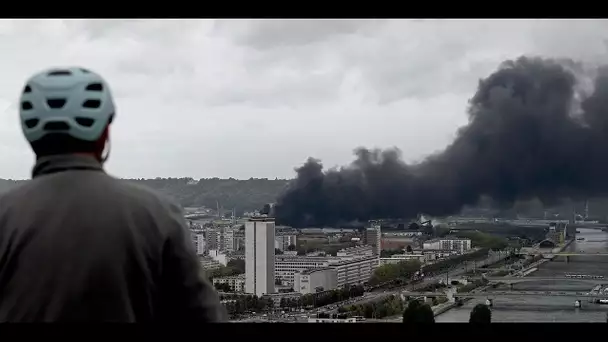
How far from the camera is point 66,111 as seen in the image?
1.27m

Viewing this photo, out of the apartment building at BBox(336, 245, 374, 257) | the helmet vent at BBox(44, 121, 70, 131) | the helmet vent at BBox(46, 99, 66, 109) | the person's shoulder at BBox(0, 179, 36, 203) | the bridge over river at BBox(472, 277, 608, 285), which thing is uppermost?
the helmet vent at BBox(46, 99, 66, 109)

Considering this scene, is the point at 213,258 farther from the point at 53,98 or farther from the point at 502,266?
the point at 502,266

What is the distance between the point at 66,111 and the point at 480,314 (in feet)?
3.76

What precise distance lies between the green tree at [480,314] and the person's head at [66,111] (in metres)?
1.03

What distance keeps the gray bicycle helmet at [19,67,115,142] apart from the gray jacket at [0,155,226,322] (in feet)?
0.23

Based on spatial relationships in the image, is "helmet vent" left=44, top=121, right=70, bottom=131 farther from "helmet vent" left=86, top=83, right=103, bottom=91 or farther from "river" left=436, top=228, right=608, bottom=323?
"river" left=436, top=228, right=608, bottom=323

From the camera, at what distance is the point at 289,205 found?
1824 mm

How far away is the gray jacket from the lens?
1252 mm

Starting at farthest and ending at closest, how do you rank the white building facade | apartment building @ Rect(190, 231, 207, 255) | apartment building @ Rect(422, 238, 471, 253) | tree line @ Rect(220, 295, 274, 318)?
apartment building @ Rect(422, 238, 471, 253) → the white building facade → tree line @ Rect(220, 295, 274, 318) → apartment building @ Rect(190, 231, 207, 255)

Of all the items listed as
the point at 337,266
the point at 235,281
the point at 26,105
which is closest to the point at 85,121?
the point at 26,105

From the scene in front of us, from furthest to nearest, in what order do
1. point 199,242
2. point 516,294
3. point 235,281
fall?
point 516,294, point 235,281, point 199,242

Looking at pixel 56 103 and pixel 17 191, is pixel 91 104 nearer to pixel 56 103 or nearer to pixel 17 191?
pixel 56 103

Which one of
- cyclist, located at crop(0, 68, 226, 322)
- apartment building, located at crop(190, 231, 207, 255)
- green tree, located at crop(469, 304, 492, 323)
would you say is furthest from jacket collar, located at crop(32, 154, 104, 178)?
green tree, located at crop(469, 304, 492, 323)
